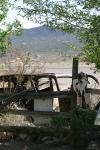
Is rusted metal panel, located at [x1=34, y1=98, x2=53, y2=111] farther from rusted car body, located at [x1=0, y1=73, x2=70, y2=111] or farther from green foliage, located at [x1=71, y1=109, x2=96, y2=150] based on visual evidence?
green foliage, located at [x1=71, y1=109, x2=96, y2=150]

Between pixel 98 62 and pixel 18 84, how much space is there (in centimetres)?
352

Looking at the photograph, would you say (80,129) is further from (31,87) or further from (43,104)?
(31,87)

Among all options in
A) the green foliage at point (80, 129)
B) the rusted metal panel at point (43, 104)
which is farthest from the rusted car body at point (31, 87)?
the green foliage at point (80, 129)

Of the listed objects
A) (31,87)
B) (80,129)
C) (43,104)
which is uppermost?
(80,129)

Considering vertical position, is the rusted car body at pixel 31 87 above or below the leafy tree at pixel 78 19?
below

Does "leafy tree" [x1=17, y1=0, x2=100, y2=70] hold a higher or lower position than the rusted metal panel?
higher

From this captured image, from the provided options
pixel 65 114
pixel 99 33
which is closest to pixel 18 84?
pixel 65 114

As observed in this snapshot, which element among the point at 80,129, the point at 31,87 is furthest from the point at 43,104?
the point at 80,129

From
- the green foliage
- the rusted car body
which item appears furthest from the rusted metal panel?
the green foliage

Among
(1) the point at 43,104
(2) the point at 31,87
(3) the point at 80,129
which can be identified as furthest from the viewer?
(2) the point at 31,87

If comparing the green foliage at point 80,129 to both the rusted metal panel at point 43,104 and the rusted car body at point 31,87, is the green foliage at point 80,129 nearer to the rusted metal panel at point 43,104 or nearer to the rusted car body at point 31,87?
the rusted car body at point 31,87

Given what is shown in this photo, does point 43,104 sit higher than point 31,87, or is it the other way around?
point 31,87

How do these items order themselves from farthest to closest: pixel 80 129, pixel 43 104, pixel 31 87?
pixel 31 87
pixel 43 104
pixel 80 129

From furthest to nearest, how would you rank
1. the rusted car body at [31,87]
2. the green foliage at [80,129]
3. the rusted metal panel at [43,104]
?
the rusted car body at [31,87], the rusted metal panel at [43,104], the green foliage at [80,129]
